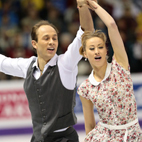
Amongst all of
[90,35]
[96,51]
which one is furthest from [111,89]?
[90,35]

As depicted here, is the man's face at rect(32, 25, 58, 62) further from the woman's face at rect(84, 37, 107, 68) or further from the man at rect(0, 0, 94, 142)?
the woman's face at rect(84, 37, 107, 68)

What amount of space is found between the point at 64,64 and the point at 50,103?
349 millimetres

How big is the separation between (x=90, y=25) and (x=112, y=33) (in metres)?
0.33

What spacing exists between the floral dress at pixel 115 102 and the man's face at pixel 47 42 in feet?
1.69

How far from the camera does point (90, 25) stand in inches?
115

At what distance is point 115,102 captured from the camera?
2.67 m

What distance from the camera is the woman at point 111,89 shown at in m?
2.66

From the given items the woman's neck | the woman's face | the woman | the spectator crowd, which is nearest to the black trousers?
the woman

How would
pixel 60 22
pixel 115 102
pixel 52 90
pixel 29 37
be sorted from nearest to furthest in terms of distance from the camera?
pixel 115 102 < pixel 52 90 < pixel 29 37 < pixel 60 22

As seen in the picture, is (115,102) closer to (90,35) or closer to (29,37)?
(90,35)

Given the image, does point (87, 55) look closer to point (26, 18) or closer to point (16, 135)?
point (16, 135)

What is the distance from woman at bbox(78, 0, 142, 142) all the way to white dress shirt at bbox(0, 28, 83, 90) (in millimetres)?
150

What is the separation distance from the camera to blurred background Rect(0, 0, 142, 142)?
600cm

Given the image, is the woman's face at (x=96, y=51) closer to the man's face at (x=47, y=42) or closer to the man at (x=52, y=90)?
the man at (x=52, y=90)
